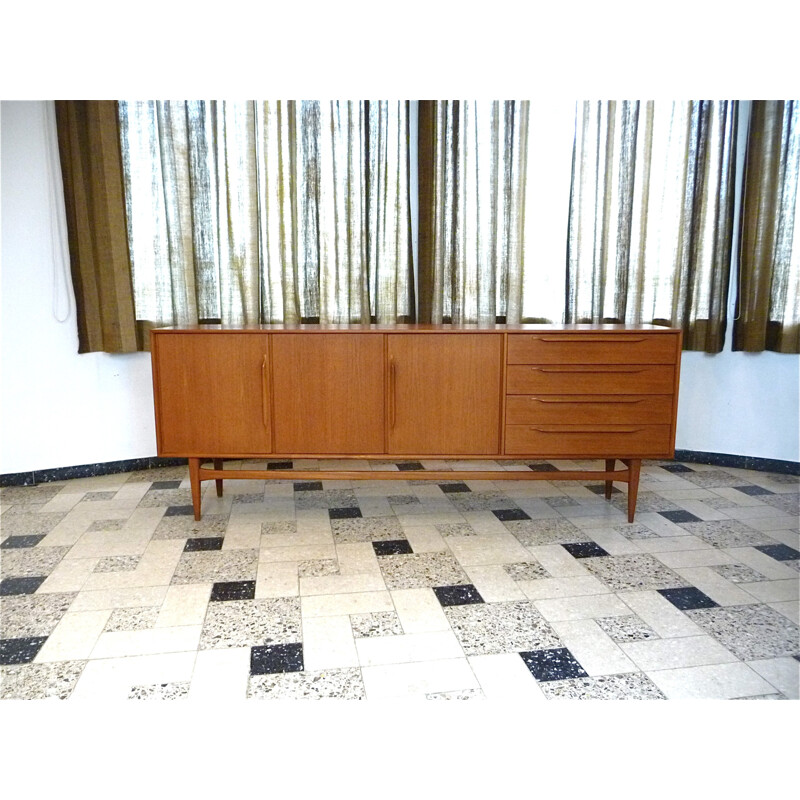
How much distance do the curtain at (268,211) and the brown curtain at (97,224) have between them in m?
0.08

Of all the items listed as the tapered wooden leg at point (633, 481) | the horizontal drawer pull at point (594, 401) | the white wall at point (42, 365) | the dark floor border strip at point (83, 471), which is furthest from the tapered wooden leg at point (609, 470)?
the white wall at point (42, 365)

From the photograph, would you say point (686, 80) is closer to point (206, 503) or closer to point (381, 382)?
point (381, 382)

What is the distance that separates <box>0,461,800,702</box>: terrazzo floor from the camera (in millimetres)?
1878

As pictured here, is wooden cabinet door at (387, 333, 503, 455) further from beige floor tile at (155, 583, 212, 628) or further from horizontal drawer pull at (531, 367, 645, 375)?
beige floor tile at (155, 583, 212, 628)

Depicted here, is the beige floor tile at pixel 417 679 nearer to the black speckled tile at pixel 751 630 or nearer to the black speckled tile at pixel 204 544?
the black speckled tile at pixel 751 630

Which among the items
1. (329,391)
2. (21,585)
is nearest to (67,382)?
(21,585)

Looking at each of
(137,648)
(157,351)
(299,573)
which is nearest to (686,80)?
(137,648)

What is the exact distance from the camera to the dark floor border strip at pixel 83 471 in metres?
3.66

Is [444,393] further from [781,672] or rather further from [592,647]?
[781,672]

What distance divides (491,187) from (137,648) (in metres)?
3.06

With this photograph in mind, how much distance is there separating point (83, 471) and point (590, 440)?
8.94ft

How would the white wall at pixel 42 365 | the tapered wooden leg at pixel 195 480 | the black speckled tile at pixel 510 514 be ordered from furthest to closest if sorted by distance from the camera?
the white wall at pixel 42 365
the black speckled tile at pixel 510 514
the tapered wooden leg at pixel 195 480

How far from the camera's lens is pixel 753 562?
2.68 metres

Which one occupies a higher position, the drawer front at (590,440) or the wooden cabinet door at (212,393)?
the wooden cabinet door at (212,393)
